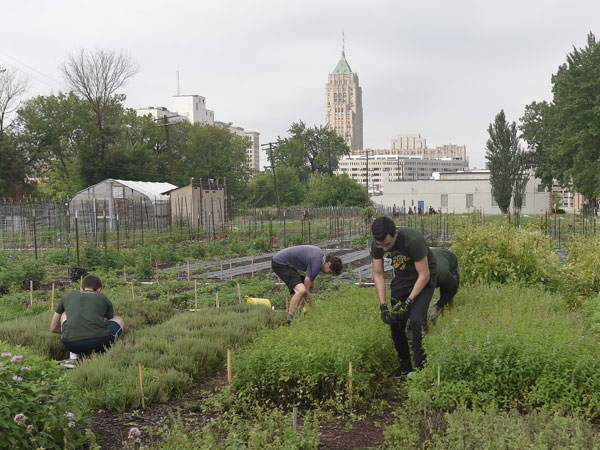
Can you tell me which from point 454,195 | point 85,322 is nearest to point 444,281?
point 85,322

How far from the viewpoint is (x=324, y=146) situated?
278 ft

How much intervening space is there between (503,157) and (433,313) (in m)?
49.0

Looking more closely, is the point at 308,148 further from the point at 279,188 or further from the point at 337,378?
the point at 337,378

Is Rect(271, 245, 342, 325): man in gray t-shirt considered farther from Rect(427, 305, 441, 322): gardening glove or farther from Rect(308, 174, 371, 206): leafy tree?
Rect(308, 174, 371, 206): leafy tree

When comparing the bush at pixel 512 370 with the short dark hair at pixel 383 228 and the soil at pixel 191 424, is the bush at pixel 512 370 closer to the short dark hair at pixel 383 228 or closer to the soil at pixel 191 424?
the soil at pixel 191 424

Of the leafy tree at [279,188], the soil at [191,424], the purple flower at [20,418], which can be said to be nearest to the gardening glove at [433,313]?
the soil at [191,424]

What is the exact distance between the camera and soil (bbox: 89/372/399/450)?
413cm

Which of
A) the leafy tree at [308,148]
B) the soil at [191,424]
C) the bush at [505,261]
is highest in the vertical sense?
the leafy tree at [308,148]

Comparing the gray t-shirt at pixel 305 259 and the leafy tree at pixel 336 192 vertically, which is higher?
the leafy tree at pixel 336 192

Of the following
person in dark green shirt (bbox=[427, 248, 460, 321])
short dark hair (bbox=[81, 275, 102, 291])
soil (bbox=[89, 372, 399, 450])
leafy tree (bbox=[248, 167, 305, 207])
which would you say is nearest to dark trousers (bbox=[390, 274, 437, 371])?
soil (bbox=[89, 372, 399, 450])

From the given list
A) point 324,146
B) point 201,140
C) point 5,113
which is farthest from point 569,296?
point 324,146

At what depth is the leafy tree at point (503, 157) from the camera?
51953 mm

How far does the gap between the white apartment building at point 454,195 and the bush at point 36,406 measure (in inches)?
2251

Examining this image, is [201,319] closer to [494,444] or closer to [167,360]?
[167,360]
